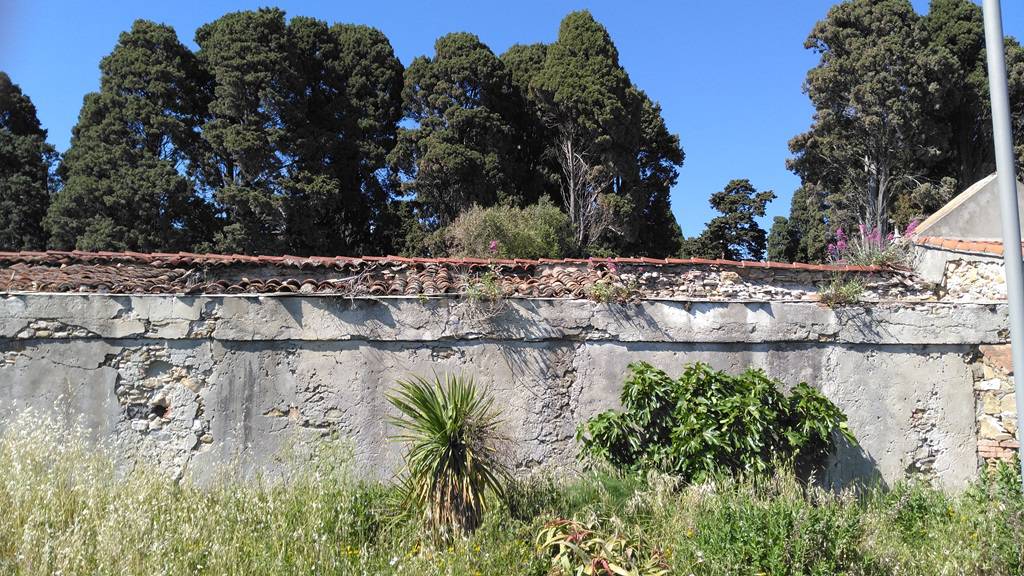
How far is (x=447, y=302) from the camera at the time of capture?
677 cm

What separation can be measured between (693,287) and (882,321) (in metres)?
2.13

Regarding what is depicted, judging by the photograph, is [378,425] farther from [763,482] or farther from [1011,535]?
[1011,535]

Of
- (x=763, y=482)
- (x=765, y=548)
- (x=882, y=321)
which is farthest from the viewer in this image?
(x=882, y=321)

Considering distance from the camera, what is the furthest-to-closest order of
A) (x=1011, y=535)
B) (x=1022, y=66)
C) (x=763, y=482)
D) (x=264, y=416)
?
(x=1022, y=66) < (x=264, y=416) < (x=763, y=482) < (x=1011, y=535)

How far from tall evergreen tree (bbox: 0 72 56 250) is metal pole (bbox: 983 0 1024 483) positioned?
25.5 metres

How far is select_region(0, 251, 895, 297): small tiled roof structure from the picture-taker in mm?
6660

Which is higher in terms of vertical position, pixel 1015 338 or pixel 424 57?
pixel 424 57

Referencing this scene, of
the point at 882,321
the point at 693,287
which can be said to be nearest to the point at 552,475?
the point at 693,287

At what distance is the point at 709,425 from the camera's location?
19.8 ft

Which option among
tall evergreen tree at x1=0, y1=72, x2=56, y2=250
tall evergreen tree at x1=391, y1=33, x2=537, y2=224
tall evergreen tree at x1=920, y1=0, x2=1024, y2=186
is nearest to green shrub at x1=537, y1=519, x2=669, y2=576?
tall evergreen tree at x1=391, y1=33, x2=537, y2=224

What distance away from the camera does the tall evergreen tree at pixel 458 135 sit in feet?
68.4

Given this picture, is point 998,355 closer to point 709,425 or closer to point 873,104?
point 709,425

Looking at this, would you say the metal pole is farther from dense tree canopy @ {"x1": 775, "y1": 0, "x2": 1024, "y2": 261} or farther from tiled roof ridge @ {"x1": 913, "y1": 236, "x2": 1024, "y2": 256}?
dense tree canopy @ {"x1": 775, "y1": 0, "x2": 1024, "y2": 261}

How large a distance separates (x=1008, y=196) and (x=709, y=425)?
9.88 ft
